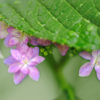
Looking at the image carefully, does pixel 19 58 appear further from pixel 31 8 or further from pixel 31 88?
pixel 31 88

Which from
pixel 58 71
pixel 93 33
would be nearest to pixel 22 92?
pixel 58 71

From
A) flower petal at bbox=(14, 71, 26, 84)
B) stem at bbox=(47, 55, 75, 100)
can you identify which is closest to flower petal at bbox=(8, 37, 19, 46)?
flower petal at bbox=(14, 71, 26, 84)

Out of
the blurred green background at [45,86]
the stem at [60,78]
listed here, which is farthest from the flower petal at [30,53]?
the blurred green background at [45,86]

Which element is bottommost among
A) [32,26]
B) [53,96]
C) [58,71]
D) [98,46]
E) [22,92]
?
[22,92]

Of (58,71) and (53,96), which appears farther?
(53,96)

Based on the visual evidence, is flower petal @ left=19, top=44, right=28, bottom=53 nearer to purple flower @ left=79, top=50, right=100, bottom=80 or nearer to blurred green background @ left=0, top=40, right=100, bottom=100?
purple flower @ left=79, top=50, right=100, bottom=80

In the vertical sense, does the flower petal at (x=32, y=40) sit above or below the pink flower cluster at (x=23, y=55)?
above

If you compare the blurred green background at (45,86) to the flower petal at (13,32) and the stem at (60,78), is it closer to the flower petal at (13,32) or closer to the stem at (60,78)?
the stem at (60,78)
